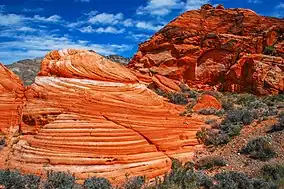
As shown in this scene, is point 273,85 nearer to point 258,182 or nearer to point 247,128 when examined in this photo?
point 247,128

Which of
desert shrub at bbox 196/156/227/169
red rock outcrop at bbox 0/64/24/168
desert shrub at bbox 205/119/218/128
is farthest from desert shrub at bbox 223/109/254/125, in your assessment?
red rock outcrop at bbox 0/64/24/168

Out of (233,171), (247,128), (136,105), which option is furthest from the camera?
(247,128)

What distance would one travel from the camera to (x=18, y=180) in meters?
9.43

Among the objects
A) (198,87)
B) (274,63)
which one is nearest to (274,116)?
(274,63)

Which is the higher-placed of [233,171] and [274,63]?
[274,63]

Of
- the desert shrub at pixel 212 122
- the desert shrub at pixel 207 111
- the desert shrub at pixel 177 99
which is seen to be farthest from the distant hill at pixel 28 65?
the desert shrub at pixel 212 122

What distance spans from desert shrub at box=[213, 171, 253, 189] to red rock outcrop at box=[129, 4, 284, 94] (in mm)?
22412

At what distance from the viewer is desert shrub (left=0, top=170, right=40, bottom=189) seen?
30.4ft

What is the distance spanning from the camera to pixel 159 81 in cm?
2736

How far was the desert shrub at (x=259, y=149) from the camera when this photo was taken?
39.3ft

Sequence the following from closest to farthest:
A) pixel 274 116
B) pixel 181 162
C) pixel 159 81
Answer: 1. pixel 181 162
2. pixel 274 116
3. pixel 159 81

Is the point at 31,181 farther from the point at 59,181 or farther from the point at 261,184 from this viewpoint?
the point at 261,184

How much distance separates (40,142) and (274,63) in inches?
970

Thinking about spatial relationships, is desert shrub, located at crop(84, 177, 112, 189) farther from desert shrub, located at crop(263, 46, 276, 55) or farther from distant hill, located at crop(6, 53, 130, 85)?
distant hill, located at crop(6, 53, 130, 85)
